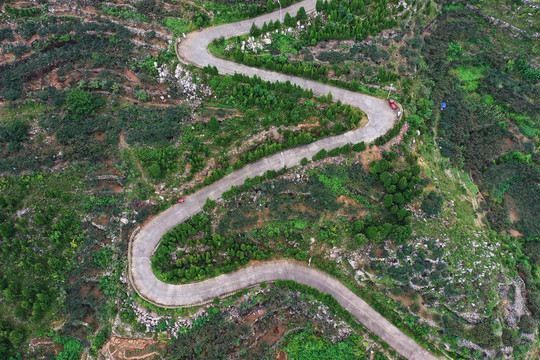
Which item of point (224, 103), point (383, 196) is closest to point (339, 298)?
point (383, 196)

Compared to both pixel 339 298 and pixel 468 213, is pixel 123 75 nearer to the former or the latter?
pixel 339 298

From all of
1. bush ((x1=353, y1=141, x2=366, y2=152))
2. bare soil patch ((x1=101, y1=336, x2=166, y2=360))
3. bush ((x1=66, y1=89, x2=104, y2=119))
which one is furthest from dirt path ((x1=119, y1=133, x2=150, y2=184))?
bush ((x1=353, y1=141, x2=366, y2=152))

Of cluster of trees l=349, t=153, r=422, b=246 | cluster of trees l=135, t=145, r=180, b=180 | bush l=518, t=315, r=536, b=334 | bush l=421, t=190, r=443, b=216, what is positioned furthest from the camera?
cluster of trees l=135, t=145, r=180, b=180

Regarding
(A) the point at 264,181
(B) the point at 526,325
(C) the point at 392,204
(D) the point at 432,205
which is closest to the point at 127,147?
(A) the point at 264,181

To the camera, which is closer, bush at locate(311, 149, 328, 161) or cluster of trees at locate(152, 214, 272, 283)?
cluster of trees at locate(152, 214, 272, 283)

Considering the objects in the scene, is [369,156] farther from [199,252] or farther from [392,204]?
[199,252]

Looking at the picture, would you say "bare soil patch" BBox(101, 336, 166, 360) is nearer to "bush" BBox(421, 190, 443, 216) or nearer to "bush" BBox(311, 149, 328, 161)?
"bush" BBox(311, 149, 328, 161)
